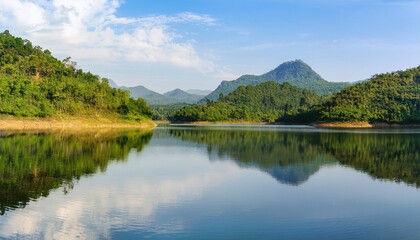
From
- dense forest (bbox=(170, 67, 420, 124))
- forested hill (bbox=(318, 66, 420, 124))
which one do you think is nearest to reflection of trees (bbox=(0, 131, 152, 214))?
forested hill (bbox=(318, 66, 420, 124))

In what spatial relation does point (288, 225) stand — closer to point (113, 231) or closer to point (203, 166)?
point (113, 231)

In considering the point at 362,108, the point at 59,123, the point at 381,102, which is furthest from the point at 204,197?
the point at 381,102

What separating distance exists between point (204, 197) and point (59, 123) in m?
64.8

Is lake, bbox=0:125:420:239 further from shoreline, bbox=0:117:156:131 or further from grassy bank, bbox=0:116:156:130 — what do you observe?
grassy bank, bbox=0:116:156:130

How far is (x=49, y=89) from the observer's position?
80.2 meters

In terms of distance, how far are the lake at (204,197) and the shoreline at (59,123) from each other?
4033cm

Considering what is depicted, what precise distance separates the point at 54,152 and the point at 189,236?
22.3 metres

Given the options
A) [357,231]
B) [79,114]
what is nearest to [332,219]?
[357,231]

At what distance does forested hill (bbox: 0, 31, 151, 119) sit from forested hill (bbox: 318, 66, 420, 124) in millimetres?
52359

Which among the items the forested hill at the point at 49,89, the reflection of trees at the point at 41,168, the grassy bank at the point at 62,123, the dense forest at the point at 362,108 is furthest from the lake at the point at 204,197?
the dense forest at the point at 362,108

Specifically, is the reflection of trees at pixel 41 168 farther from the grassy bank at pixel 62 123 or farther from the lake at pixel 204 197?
the grassy bank at pixel 62 123

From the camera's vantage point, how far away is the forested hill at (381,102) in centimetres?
10800

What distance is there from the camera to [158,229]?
12203 millimetres

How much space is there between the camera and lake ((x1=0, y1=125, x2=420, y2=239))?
481 inches
